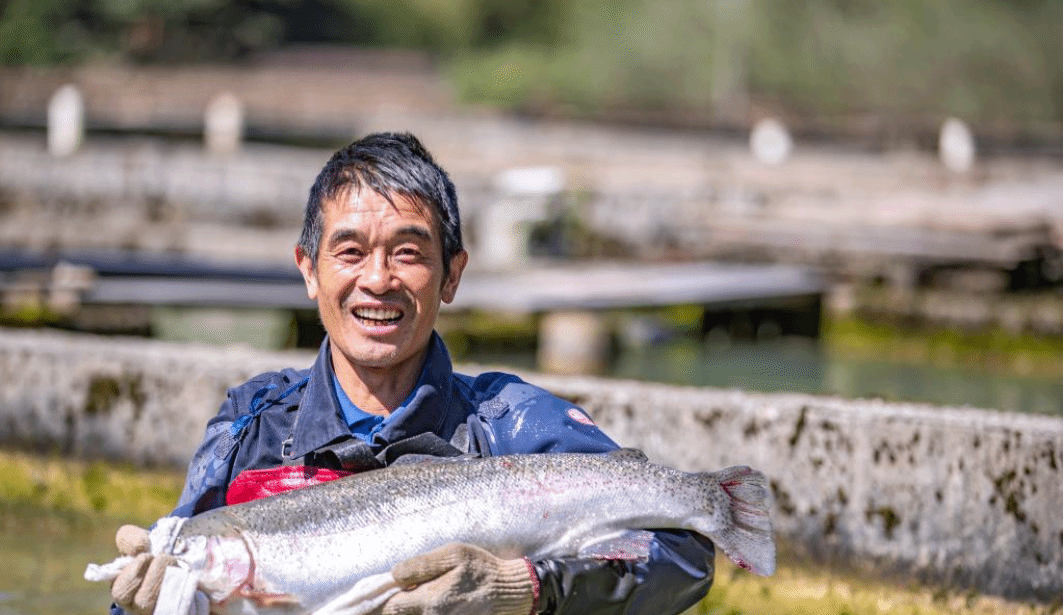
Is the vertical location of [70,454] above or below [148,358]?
below

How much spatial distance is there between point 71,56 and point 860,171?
32.0 metres

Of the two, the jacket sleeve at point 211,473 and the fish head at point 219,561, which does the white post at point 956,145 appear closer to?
the jacket sleeve at point 211,473

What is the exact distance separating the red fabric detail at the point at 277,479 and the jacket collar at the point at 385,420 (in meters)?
0.04

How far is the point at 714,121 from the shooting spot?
91.9 feet

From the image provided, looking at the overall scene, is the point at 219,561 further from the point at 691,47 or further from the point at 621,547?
the point at 691,47

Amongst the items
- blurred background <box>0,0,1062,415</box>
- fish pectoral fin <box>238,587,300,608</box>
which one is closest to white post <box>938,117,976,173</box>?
blurred background <box>0,0,1062,415</box>

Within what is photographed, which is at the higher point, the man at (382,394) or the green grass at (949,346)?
the man at (382,394)

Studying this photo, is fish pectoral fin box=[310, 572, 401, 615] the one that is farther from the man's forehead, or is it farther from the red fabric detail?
the man's forehead

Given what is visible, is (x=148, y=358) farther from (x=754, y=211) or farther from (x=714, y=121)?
(x=714, y=121)

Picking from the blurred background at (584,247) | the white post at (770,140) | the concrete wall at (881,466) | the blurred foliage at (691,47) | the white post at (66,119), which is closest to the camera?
the concrete wall at (881,466)

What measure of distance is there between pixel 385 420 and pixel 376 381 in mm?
107

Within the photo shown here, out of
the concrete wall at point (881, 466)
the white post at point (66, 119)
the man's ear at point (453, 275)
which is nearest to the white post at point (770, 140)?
the white post at point (66, 119)

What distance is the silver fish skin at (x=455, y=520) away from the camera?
2721 mm

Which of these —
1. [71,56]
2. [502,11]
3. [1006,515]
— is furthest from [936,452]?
[502,11]
